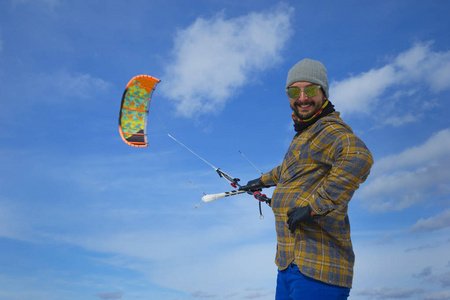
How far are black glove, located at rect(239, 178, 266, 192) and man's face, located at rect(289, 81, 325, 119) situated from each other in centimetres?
140

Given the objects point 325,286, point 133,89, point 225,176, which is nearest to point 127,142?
point 133,89

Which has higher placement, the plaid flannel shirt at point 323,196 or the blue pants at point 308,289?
the plaid flannel shirt at point 323,196

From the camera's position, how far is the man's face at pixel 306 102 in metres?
3.93

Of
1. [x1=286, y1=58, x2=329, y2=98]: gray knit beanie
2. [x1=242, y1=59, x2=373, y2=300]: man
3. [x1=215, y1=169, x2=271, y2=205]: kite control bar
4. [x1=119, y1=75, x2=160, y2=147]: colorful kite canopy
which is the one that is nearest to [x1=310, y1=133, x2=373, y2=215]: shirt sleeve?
[x1=242, y1=59, x2=373, y2=300]: man

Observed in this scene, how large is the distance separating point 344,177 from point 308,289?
96 centimetres

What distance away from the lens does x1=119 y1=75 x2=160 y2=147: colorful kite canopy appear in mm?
9195

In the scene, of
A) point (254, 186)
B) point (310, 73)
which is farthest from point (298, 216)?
point (254, 186)

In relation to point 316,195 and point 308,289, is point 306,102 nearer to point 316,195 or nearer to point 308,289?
point 316,195

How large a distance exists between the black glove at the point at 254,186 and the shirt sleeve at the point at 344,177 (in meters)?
1.75

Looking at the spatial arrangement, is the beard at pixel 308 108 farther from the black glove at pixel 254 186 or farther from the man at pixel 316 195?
the black glove at pixel 254 186

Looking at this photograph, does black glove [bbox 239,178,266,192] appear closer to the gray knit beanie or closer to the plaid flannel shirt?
the plaid flannel shirt

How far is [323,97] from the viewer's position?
13.2ft

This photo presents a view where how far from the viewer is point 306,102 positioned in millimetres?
3939

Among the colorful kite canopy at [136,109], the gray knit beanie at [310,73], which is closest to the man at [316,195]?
the gray knit beanie at [310,73]
